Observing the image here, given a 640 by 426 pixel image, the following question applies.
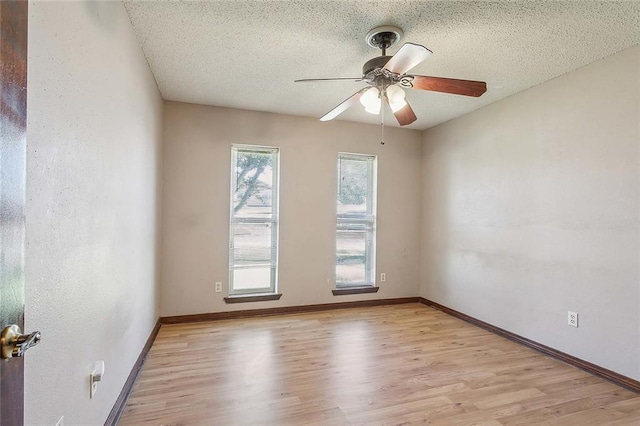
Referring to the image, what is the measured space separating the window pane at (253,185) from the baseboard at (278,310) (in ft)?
3.85

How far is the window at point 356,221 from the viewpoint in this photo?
4426 millimetres

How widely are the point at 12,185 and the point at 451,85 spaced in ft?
7.20

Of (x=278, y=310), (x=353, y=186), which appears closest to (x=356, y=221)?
(x=353, y=186)

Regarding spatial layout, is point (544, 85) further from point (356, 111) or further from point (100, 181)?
point (100, 181)

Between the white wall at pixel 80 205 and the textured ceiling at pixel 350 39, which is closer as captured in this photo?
the white wall at pixel 80 205

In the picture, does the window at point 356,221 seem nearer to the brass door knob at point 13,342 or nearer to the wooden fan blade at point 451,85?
the wooden fan blade at point 451,85

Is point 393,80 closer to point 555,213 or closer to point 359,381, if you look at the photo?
point 555,213

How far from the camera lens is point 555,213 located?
116 inches

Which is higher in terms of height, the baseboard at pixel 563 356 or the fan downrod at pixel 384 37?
the fan downrod at pixel 384 37

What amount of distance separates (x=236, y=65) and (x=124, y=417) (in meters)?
2.65

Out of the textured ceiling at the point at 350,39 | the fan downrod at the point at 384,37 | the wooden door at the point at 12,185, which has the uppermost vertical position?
the textured ceiling at the point at 350,39

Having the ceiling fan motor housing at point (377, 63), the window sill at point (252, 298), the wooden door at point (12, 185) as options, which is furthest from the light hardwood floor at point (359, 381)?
the ceiling fan motor housing at point (377, 63)

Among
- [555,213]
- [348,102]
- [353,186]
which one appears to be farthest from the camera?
[353,186]

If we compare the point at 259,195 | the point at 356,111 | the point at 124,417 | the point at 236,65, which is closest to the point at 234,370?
the point at 124,417
